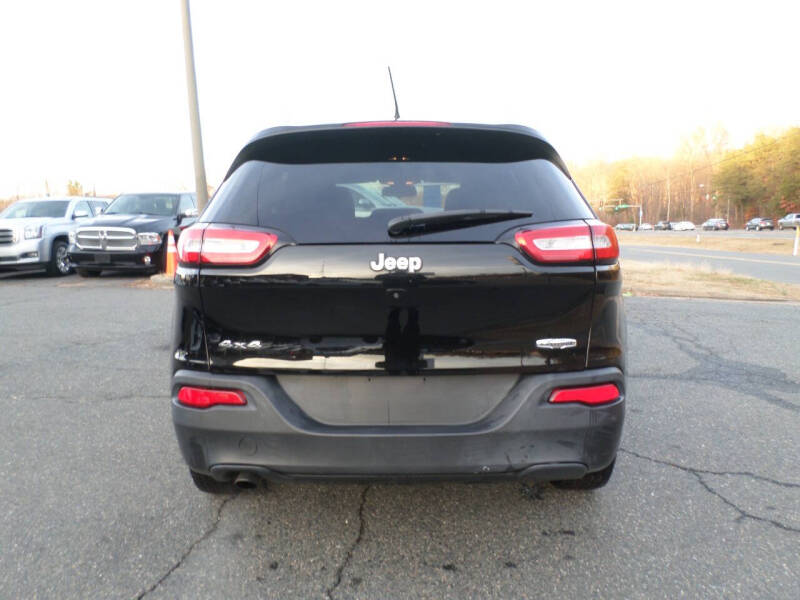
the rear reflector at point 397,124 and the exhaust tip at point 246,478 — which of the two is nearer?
the exhaust tip at point 246,478

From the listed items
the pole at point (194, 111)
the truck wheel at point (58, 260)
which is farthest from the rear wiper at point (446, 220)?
the truck wheel at point (58, 260)

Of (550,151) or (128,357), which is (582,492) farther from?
(128,357)

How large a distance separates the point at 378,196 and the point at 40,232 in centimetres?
1252

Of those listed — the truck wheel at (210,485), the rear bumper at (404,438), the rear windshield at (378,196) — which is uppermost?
the rear windshield at (378,196)

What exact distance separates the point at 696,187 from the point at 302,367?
125882 millimetres

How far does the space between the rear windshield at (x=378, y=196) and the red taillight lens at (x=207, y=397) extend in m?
0.62

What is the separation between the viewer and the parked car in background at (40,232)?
11609 mm

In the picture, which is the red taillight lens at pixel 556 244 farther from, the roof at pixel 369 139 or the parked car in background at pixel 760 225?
the parked car in background at pixel 760 225

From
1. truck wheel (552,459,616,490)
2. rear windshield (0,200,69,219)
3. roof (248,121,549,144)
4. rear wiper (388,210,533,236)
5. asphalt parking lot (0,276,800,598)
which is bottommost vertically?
asphalt parking lot (0,276,800,598)

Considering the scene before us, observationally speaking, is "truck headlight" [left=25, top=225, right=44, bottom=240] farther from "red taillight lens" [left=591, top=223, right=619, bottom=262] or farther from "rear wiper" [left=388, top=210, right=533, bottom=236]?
"red taillight lens" [left=591, top=223, right=619, bottom=262]

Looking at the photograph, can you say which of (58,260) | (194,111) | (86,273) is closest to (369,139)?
(194,111)

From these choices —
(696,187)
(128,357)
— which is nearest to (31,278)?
(128,357)

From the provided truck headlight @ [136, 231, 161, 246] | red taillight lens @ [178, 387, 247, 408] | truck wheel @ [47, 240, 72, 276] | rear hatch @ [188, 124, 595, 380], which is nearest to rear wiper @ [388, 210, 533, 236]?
rear hatch @ [188, 124, 595, 380]

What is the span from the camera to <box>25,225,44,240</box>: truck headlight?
462 inches
